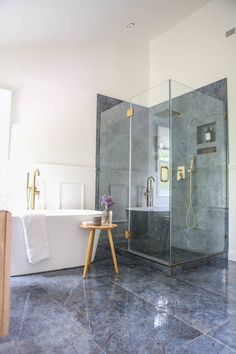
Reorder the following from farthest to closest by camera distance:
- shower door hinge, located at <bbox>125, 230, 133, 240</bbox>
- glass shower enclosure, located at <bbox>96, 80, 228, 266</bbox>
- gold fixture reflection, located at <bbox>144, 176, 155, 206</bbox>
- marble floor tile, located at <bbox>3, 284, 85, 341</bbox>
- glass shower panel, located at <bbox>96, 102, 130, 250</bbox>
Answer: glass shower panel, located at <bbox>96, 102, 130, 250</bbox>
gold fixture reflection, located at <bbox>144, 176, 155, 206</bbox>
shower door hinge, located at <bbox>125, 230, 133, 240</bbox>
glass shower enclosure, located at <bbox>96, 80, 228, 266</bbox>
marble floor tile, located at <bbox>3, 284, 85, 341</bbox>

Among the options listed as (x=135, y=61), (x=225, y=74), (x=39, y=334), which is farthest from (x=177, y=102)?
(x=39, y=334)

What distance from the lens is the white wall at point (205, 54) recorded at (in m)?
3.22

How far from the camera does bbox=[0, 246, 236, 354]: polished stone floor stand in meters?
1.35

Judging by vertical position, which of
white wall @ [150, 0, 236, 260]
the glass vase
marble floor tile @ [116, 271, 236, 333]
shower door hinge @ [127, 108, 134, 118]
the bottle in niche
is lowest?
marble floor tile @ [116, 271, 236, 333]

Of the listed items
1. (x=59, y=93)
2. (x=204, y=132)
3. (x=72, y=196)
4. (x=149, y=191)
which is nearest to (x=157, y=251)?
(x=149, y=191)

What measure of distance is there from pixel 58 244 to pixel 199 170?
206 cm

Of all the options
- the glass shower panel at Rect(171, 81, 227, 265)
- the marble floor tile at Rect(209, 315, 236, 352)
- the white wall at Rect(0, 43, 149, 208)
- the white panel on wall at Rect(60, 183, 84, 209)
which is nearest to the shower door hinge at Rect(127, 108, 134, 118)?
the white wall at Rect(0, 43, 149, 208)

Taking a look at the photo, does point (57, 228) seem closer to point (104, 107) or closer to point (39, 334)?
point (39, 334)

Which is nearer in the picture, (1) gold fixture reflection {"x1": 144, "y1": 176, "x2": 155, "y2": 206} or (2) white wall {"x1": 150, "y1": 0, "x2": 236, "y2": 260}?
(2) white wall {"x1": 150, "y1": 0, "x2": 236, "y2": 260}

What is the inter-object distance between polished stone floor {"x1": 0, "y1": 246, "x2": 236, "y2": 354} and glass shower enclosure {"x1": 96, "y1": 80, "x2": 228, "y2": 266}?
0.55 meters

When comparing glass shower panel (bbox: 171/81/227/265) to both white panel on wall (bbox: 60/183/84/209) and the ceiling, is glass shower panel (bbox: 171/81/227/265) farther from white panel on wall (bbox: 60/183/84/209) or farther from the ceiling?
white panel on wall (bbox: 60/183/84/209)

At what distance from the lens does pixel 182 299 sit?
195cm

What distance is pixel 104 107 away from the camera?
3895 millimetres

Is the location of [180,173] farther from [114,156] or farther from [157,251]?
[114,156]
